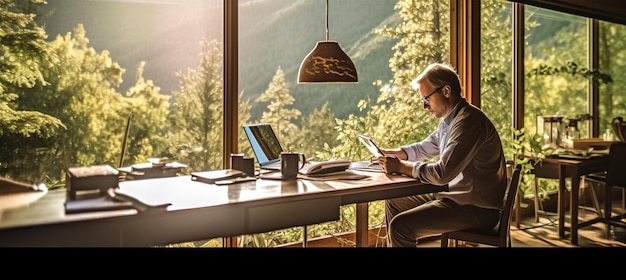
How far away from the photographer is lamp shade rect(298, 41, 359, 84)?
3.30 meters

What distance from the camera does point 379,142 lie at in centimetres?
461

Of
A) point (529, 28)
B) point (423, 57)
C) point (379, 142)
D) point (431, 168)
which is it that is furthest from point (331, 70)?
point (529, 28)

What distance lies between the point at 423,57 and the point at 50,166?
290 centimetres

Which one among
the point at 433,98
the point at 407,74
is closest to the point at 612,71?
the point at 407,74

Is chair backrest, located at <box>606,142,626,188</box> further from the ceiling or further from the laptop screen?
the laptop screen

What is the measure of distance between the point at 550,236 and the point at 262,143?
2952mm

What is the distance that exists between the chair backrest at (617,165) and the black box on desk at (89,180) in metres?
4.24

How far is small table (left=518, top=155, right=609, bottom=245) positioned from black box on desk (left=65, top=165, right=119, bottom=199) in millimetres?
3671

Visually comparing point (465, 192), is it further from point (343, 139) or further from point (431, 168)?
point (343, 139)

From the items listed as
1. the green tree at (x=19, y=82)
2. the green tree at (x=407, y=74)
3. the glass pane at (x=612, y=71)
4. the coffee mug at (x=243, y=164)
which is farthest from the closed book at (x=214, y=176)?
the glass pane at (x=612, y=71)

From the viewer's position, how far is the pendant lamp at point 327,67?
330 centimetres

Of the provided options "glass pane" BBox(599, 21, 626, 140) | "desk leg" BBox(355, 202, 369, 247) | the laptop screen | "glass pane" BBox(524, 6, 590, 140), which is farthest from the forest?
"glass pane" BBox(599, 21, 626, 140)

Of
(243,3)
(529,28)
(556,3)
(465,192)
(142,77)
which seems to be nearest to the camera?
(465,192)

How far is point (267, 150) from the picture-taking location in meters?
3.50
